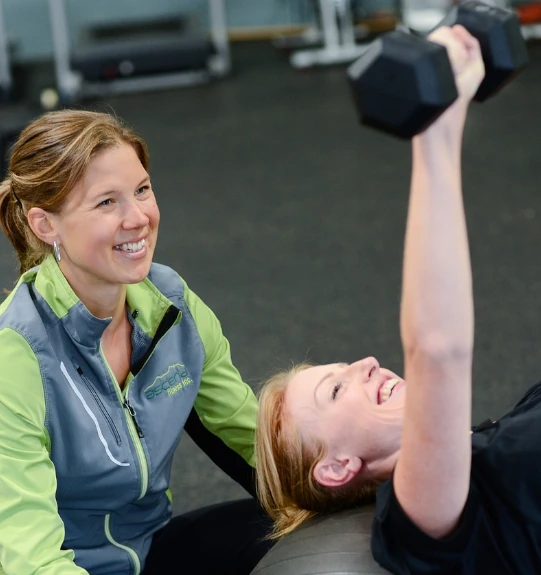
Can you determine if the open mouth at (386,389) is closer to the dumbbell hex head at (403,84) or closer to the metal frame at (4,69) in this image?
the dumbbell hex head at (403,84)

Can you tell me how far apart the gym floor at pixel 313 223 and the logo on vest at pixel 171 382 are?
795 mm

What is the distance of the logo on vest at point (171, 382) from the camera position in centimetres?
171

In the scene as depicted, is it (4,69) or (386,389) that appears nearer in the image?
(386,389)

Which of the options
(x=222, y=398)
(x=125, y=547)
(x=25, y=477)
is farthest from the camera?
(x=222, y=398)

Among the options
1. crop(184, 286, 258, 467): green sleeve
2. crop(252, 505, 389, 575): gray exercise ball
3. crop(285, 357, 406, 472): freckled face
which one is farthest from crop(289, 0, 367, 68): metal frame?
crop(252, 505, 389, 575): gray exercise ball

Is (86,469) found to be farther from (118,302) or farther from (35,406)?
(118,302)

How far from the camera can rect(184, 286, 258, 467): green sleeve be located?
183cm

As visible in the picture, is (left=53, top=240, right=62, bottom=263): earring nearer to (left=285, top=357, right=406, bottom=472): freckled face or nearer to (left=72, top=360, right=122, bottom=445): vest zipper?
(left=72, top=360, right=122, bottom=445): vest zipper

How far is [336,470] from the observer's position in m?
1.59

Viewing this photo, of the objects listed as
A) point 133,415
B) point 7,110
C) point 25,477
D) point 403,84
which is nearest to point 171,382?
point 133,415

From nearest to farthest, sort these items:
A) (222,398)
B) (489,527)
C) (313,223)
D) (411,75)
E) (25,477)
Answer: (411,75), (489,527), (25,477), (222,398), (313,223)

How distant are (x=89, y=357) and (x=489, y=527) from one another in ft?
2.23

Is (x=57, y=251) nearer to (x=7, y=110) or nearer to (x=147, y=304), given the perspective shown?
(x=147, y=304)

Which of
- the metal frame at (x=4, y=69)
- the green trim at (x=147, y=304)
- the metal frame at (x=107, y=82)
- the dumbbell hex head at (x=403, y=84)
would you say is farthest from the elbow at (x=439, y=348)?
the metal frame at (x=4, y=69)
